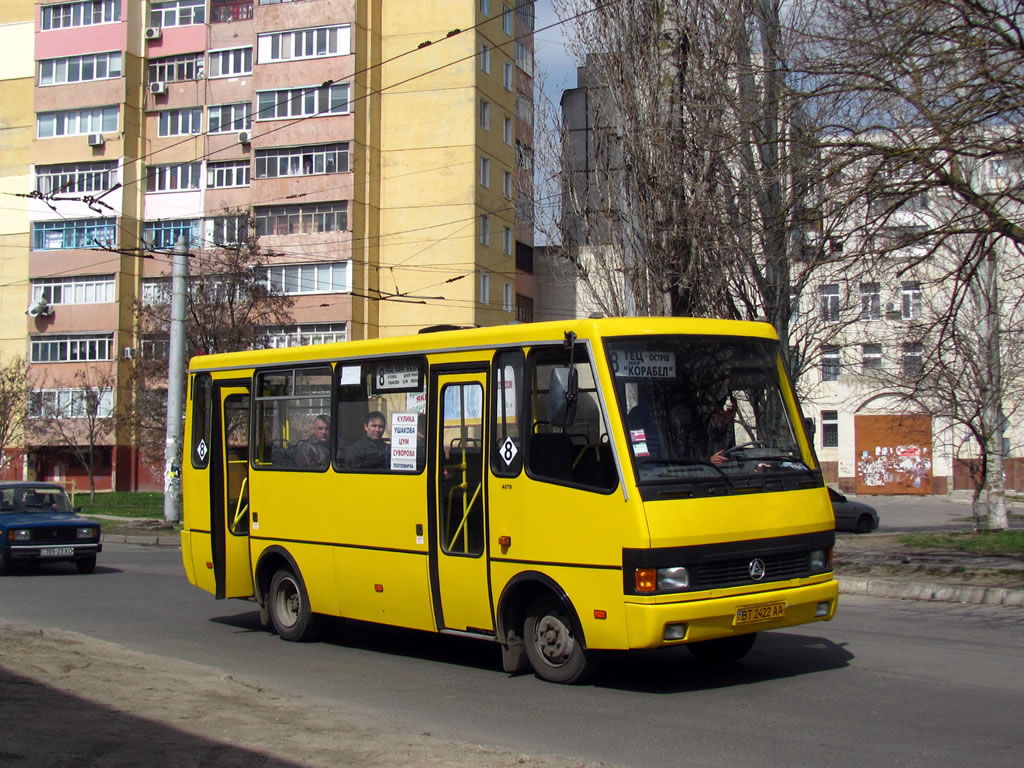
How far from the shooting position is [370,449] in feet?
35.2

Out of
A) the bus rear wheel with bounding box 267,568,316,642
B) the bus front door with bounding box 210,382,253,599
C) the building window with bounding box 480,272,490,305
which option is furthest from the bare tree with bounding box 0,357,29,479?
the bus rear wheel with bounding box 267,568,316,642

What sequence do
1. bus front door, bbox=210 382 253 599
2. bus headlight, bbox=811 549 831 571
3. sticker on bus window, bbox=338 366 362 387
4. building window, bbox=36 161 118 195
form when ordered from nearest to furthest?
bus headlight, bbox=811 549 831 571
sticker on bus window, bbox=338 366 362 387
bus front door, bbox=210 382 253 599
building window, bbox=36 161 118 195

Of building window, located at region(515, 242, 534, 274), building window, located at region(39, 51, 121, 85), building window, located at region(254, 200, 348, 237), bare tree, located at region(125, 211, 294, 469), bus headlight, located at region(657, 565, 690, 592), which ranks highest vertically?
building window, located at region(39, 51, 121, 85)

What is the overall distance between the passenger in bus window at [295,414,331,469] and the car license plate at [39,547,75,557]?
29.2 ft

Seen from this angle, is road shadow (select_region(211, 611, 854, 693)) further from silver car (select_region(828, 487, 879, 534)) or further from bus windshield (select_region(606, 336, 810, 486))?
silver car (select_region(828, 487, 879, 534))

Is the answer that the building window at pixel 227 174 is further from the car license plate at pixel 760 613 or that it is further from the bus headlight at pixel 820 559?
the car license plate at pixel 760 613

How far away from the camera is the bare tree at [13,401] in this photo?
2052 inches

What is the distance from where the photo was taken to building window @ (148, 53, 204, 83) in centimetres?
5712

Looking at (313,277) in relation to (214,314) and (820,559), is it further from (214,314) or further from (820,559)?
(820,559)

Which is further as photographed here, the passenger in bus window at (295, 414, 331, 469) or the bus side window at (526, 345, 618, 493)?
the passenger in bus window at (295, 414, 331, 469)

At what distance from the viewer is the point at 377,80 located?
5338cm

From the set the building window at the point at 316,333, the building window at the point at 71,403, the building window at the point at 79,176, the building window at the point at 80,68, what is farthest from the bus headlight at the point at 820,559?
the building window at the point at 80,68

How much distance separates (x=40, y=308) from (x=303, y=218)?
14.8 metres

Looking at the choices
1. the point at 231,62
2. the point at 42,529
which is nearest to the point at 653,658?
the point at 42,529
